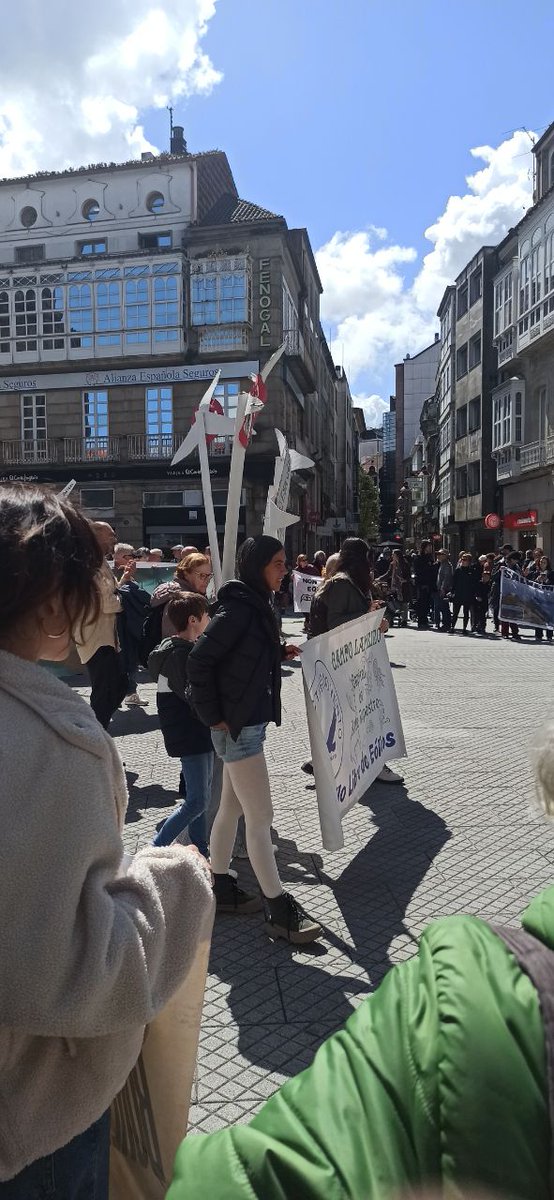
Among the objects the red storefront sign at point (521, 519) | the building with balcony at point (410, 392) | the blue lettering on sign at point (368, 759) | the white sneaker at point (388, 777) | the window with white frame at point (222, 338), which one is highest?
the building with balcony at point (410, 392)

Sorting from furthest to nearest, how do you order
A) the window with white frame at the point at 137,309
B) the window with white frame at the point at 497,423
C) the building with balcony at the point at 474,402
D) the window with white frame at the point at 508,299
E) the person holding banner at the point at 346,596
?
1. the building with balcony at the point at 474,402
2. the window with white frame at the point at 497,423
3. the window with white frame at the point at 508,299
4. the window with white frame at the point at 137,309
5. the person holding banner at the point at 346,596

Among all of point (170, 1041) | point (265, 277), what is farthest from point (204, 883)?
point (265, 277)

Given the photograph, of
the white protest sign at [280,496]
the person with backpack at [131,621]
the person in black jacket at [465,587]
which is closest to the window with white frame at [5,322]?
the person in black jacket at [465,587]

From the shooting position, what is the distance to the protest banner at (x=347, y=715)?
4.60 metres

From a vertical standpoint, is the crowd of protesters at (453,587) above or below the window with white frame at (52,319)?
below

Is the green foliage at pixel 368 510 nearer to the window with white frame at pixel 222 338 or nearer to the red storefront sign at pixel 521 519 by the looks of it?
the red storefront sign at pixel 521 519

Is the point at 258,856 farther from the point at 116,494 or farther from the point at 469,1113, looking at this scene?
the point at 116,494

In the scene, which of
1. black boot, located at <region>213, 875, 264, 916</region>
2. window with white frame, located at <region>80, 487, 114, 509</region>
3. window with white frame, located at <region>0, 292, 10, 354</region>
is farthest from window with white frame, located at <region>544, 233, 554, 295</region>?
black boot, located at <region>213, 875, 264, 916</region>

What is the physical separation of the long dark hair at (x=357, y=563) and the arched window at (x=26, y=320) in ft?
104

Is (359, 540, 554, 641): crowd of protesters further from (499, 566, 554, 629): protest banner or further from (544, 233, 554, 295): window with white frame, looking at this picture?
(544, 233, 554, 295): window with white frame

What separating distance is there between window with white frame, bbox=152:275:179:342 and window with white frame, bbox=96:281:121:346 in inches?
64.7

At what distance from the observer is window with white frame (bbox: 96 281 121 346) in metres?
33.5

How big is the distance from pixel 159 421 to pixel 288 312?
712 centimetres

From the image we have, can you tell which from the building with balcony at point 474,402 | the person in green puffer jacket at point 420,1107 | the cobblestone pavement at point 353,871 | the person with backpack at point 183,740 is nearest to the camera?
the person in green puffer jacket at point 420,1107
